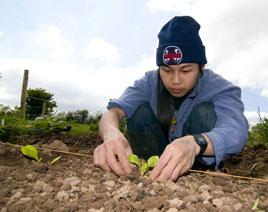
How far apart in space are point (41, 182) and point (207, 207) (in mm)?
761

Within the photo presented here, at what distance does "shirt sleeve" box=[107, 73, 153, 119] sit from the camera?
74.6 inches

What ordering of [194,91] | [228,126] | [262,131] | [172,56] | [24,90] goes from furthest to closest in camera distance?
[24,90] < [262,131] < [194,91] < [172,56] < [228,126]

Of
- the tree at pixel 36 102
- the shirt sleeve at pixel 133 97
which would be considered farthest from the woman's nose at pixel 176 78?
the tree at pixel 36 102

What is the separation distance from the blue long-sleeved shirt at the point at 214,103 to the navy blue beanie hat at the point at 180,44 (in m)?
0.25

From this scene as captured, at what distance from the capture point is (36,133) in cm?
366

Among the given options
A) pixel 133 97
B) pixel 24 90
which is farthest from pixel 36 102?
pixel 133 97

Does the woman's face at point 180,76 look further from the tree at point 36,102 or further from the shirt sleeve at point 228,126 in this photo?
the tree at point 36,102

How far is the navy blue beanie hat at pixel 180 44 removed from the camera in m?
1.72

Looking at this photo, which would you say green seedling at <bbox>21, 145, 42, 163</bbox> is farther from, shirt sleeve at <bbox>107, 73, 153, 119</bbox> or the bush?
the bush

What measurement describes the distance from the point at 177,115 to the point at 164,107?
146 millimetres

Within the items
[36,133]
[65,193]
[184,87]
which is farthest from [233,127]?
[36,133]

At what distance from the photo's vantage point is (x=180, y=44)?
1.75m

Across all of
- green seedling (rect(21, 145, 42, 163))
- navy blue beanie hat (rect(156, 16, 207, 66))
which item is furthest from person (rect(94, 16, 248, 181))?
green seedling (rect(21, 145, 42, 163))

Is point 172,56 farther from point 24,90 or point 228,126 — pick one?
point 24,90
